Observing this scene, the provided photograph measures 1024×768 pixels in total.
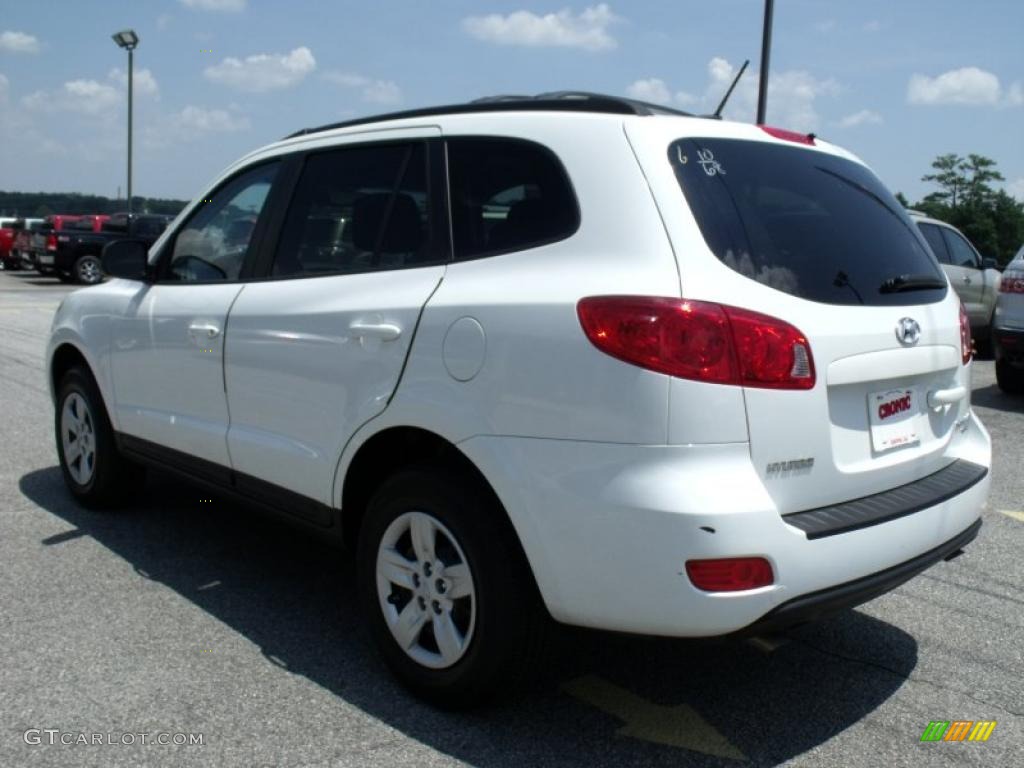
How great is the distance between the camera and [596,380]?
106 inches

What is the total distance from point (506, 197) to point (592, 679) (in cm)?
161

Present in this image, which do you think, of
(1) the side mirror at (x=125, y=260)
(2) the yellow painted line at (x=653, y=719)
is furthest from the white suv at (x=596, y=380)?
(1) the side mirror at (x=125, y=260)

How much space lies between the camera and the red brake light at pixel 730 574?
259 cm

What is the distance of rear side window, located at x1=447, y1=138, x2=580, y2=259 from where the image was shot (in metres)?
3.00

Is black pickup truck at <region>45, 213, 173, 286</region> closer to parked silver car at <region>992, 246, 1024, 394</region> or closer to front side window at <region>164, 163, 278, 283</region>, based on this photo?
Answer: parked silver car at <region>992, 246, 1024, 394</region>

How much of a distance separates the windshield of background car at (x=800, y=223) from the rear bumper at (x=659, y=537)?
0.58 metres

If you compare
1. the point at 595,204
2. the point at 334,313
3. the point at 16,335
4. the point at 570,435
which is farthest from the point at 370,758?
the point at 16,335

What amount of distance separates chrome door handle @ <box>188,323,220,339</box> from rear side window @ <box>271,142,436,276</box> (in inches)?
14.0

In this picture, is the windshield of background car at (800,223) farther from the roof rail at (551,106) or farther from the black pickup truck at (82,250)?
the black pickup truck at (82,250)

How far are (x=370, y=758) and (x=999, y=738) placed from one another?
73.2 inches

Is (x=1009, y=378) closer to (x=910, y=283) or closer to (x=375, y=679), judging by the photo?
(x=910, y=283)

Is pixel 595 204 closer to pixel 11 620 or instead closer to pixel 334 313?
pixel 334 313

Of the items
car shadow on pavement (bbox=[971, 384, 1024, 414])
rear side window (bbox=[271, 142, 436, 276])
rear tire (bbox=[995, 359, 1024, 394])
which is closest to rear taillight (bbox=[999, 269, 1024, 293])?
rear tire (bbox=[995, 359, 1024, 394])

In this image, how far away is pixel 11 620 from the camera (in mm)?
3867
